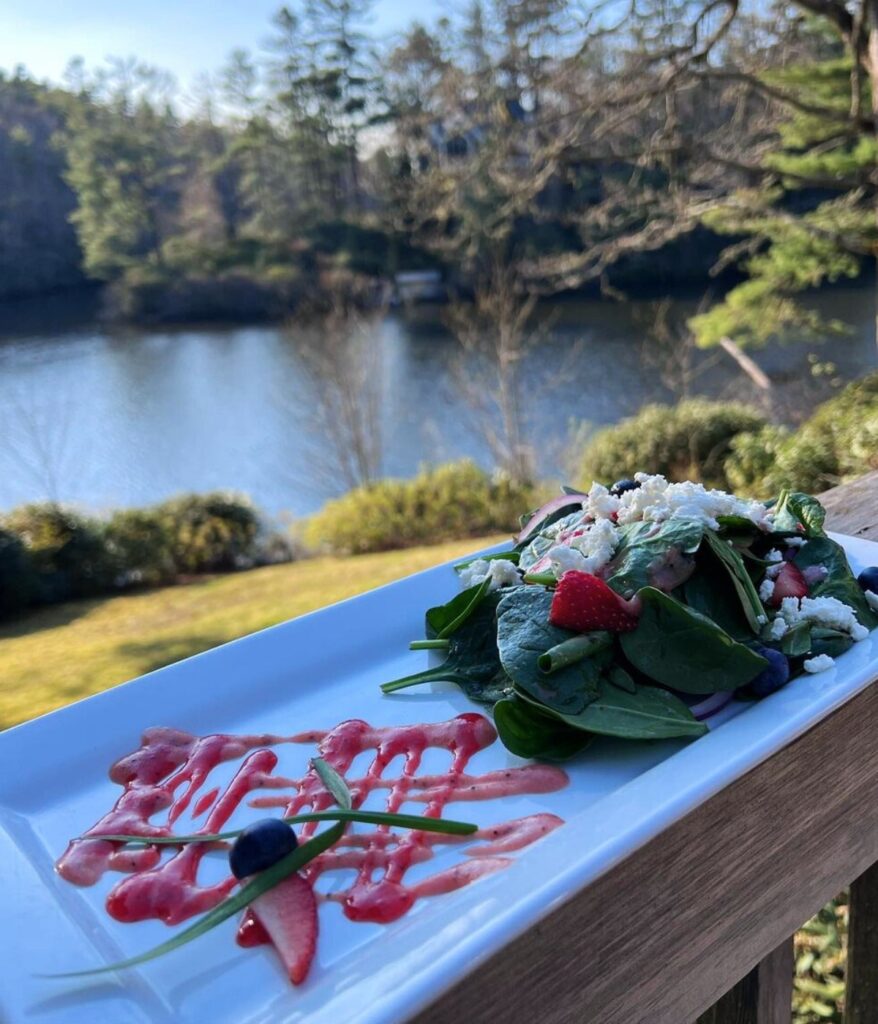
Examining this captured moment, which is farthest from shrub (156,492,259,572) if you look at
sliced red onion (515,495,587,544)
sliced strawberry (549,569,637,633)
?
sliced strawberry (549,569,637,633)

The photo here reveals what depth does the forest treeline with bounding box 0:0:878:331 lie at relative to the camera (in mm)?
5980

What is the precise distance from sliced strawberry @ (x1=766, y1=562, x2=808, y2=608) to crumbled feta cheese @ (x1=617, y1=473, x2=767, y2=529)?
0.07 m

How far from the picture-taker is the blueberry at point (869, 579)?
1.07 meters

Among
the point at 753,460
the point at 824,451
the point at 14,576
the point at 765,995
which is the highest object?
the point at 765,995

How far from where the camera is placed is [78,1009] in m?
0.57

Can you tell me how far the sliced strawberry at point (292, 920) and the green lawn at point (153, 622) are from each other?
3379 mm

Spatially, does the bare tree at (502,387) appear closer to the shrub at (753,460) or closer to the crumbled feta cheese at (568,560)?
the shrub at (753,460)

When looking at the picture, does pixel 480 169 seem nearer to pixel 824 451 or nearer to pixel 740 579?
pixel 824 451

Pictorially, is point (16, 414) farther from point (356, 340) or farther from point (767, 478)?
point (767, 478)

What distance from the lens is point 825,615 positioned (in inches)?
38.5

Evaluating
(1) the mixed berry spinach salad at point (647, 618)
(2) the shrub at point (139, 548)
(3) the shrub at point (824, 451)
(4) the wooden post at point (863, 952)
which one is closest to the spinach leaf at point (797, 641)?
(1) the mixed berry spinach salad at point (647, 618)

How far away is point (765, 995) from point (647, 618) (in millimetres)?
397

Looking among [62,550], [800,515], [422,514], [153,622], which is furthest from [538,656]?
[422,514]

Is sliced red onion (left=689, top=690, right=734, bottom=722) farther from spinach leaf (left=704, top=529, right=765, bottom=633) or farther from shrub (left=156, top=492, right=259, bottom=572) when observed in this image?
shrub (left=156, top=492, right=259, bottom=572)
